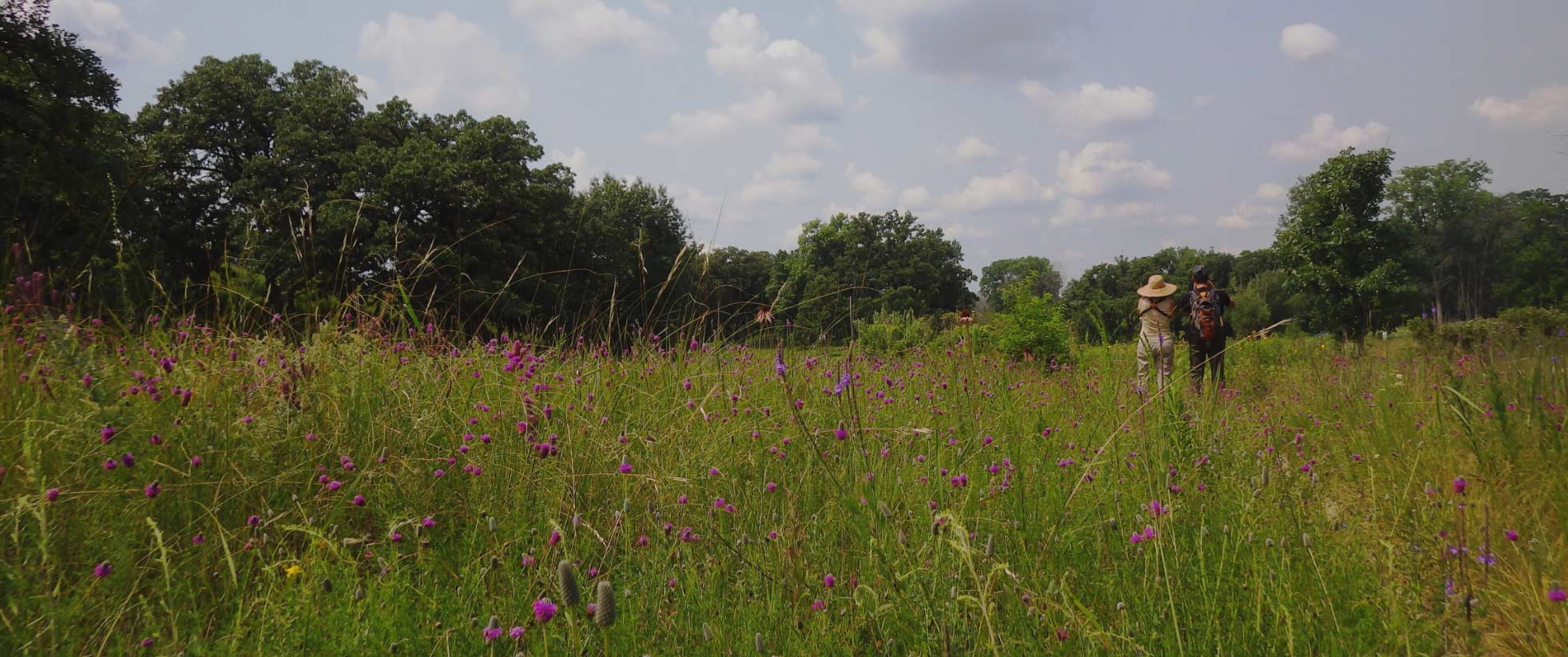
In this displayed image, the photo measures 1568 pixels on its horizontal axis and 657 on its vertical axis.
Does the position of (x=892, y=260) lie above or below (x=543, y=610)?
above

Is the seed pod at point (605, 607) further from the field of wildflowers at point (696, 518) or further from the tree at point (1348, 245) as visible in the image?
the tree at point (1348, 245)

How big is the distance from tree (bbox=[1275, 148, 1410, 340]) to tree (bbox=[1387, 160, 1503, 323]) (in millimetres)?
13101

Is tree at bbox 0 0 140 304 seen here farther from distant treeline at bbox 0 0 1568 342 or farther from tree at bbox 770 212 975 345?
tree at bbox 770 212 975 345

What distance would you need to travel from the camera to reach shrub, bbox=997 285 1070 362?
1228cm

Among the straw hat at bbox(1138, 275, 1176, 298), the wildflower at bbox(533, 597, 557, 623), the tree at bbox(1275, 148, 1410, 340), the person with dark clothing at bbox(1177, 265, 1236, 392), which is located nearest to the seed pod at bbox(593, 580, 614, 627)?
the wildflower at bbox(533, 597, 557, 623)

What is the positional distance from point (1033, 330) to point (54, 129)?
20.1 meters

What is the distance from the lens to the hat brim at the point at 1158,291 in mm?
8173

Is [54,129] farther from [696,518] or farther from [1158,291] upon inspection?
[1158,291]

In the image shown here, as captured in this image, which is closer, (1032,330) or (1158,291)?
(1158,291)

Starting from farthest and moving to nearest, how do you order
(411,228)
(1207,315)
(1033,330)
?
(411,228) < (1033,330) < (1207,315)

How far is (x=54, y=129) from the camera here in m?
14.4

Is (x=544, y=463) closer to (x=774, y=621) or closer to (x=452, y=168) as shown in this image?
(x=774, y=621)

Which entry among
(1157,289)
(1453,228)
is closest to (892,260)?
(1453,228)

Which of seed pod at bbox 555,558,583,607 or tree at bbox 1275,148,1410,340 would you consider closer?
seed pod at bbox 555,558,583,607
